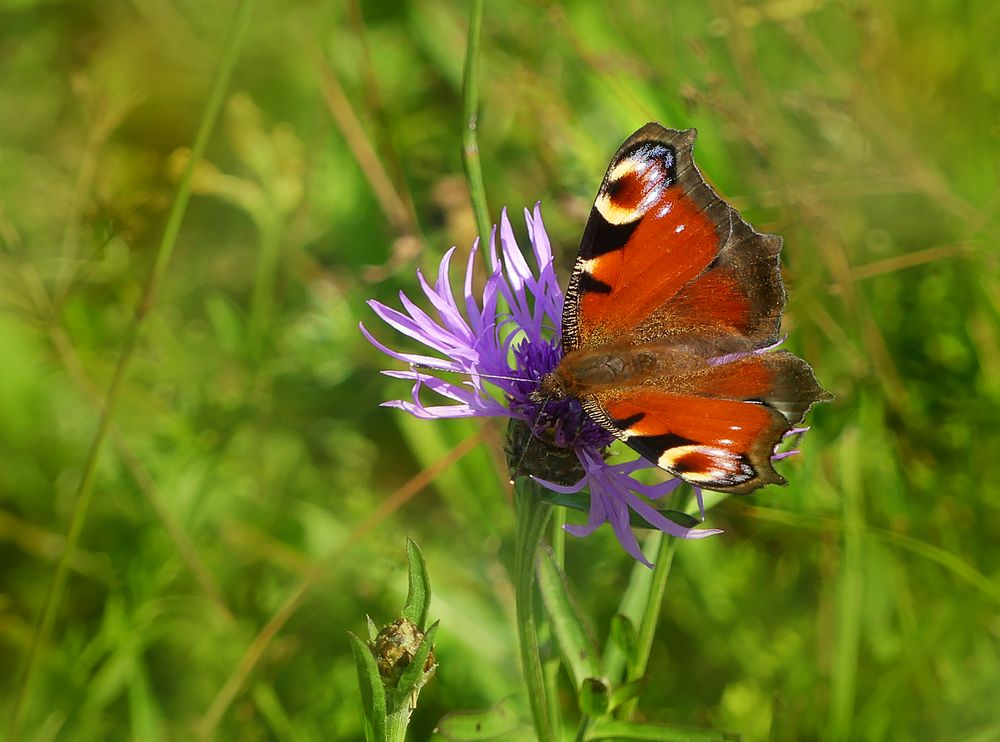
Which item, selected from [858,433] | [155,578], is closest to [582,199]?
[858,433]

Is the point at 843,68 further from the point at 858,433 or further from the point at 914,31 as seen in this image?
the point at 858,433

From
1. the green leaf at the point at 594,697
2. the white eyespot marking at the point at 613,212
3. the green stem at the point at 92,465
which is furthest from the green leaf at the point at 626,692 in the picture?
the green stem at the point at 92,465

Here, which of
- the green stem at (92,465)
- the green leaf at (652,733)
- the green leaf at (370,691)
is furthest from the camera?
the green stem at (92,465)

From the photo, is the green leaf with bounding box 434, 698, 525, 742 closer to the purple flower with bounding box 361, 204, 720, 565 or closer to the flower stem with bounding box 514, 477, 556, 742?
the flower stem with bounding box 514, 477, 556, 742

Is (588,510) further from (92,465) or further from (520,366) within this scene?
(92,465)

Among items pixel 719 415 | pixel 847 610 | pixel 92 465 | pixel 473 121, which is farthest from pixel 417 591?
pixel 847 610

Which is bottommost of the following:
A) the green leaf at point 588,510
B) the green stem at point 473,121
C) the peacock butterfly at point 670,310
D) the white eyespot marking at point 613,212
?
the green leaf at point 588,510

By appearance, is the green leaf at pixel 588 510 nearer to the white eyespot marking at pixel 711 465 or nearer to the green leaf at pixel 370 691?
the white eyespot marking at pixel 711 465

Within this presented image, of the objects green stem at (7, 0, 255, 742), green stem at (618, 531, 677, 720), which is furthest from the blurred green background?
green stem at (618, 531, 677, 720)
